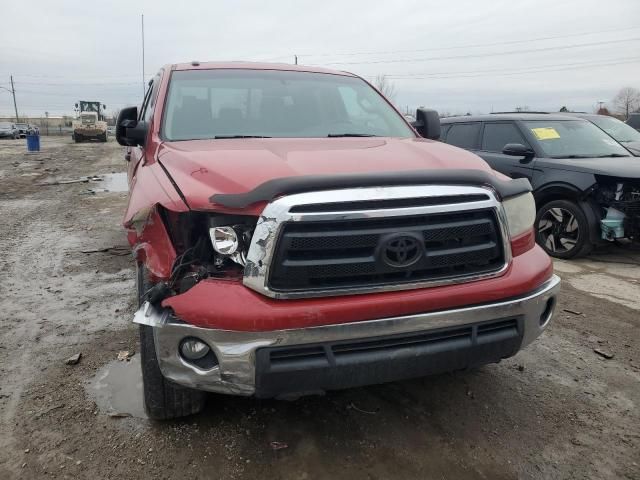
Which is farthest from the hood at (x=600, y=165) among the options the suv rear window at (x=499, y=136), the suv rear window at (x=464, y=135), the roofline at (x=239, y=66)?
the roofline at (x=239, y=66)

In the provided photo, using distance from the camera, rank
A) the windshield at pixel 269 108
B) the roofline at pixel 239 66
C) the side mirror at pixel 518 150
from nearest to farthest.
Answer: the windshield at pixel 269 108, the roofline at pixel 239 66, the side mirror at pixel 518 150

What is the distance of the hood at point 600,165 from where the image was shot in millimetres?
5559

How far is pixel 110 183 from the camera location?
1273 centimetres

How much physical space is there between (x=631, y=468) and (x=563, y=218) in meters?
4.18

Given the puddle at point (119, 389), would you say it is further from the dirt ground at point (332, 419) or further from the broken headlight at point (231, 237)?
the broken headlight at point (231, 237)

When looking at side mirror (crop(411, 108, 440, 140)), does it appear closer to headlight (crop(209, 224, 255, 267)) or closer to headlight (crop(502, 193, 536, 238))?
headlight (crop(502, 193, 536, 238))

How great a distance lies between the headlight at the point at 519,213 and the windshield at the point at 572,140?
4.25 meters

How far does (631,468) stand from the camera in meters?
2.30

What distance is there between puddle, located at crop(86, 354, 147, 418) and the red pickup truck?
338 millimetres

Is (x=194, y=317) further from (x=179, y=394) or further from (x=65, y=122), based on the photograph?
(x=65, y=122)

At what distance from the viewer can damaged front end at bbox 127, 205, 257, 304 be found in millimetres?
2092

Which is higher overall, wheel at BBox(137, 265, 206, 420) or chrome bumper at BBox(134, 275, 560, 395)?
chrome bumper at BBox(134, 275, 560, 395)

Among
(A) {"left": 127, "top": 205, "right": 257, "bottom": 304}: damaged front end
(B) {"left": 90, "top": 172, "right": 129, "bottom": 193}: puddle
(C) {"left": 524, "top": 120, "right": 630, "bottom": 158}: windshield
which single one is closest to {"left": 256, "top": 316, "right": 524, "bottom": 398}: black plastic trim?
(A) {"left": 127, "top": 205, "right": 257, "bottom": 304}: damaged front end

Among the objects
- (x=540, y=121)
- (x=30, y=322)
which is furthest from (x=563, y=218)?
(x=30, y=322)
